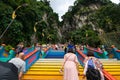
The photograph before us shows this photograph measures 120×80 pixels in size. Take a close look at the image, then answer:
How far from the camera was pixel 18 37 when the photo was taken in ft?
109

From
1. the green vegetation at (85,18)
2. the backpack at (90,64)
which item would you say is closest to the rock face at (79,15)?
the green vegetation at (85,18)

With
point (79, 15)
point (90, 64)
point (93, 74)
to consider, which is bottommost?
point (93, 74)

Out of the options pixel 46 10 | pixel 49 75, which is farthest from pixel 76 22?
pixel 49 75

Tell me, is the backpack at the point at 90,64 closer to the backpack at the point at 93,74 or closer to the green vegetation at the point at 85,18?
the backpack at the point at 93,74

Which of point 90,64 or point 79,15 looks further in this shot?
point 79,15

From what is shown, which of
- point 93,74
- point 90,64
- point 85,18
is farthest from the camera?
point 85,18

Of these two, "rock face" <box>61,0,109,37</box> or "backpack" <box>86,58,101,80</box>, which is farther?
"rock face" <box>61,0,109,37</box>

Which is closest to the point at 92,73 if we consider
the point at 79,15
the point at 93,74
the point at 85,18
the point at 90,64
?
the point at 93,74

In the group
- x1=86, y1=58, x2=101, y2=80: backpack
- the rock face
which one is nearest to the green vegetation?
the rock face

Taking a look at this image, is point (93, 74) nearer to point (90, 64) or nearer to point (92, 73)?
point (92, 73)

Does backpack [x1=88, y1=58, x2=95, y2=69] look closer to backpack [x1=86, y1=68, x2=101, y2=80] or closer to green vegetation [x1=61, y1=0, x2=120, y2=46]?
backpack [x1=86, y1=68, x2=101, y2=80]

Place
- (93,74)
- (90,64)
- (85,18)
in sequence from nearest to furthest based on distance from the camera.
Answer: (93,74), (90,64), (85,18)

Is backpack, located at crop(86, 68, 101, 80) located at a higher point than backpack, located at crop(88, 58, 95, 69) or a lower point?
lower

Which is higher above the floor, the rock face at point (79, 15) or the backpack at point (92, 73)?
the rock face at point (79, 15)
